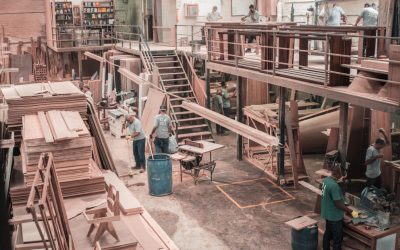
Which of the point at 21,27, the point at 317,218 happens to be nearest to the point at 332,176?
the point at 317,218

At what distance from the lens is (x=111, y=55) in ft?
76.6

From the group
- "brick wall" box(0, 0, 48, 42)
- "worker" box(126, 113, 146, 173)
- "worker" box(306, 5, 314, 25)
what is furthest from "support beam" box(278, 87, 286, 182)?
"brick wall" box(0, 0, 48, 42)

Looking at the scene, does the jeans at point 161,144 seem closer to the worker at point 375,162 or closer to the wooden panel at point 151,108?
the wooden panel at point 151,108

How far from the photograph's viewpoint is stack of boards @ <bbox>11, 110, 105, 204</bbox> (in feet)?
19.1

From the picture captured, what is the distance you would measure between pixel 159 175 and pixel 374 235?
5523 millimetres

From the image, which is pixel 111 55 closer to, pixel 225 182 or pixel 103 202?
pixel 225 182

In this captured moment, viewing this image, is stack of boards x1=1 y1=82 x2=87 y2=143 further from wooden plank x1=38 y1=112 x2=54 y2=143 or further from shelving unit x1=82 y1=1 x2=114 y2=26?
shelving unit x1=82 y1=1 x2=114 y2=26

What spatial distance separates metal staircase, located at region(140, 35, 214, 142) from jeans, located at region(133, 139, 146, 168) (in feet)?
7.28

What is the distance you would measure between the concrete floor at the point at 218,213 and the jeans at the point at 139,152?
43cm

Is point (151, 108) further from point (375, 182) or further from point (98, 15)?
point (98, 15)

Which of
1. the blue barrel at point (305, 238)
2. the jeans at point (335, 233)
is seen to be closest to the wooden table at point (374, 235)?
the jeans at point (335, 233)

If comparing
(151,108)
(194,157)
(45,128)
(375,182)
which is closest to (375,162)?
(375,182)

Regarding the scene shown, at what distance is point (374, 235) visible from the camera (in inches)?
328

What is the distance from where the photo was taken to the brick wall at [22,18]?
2919cm
